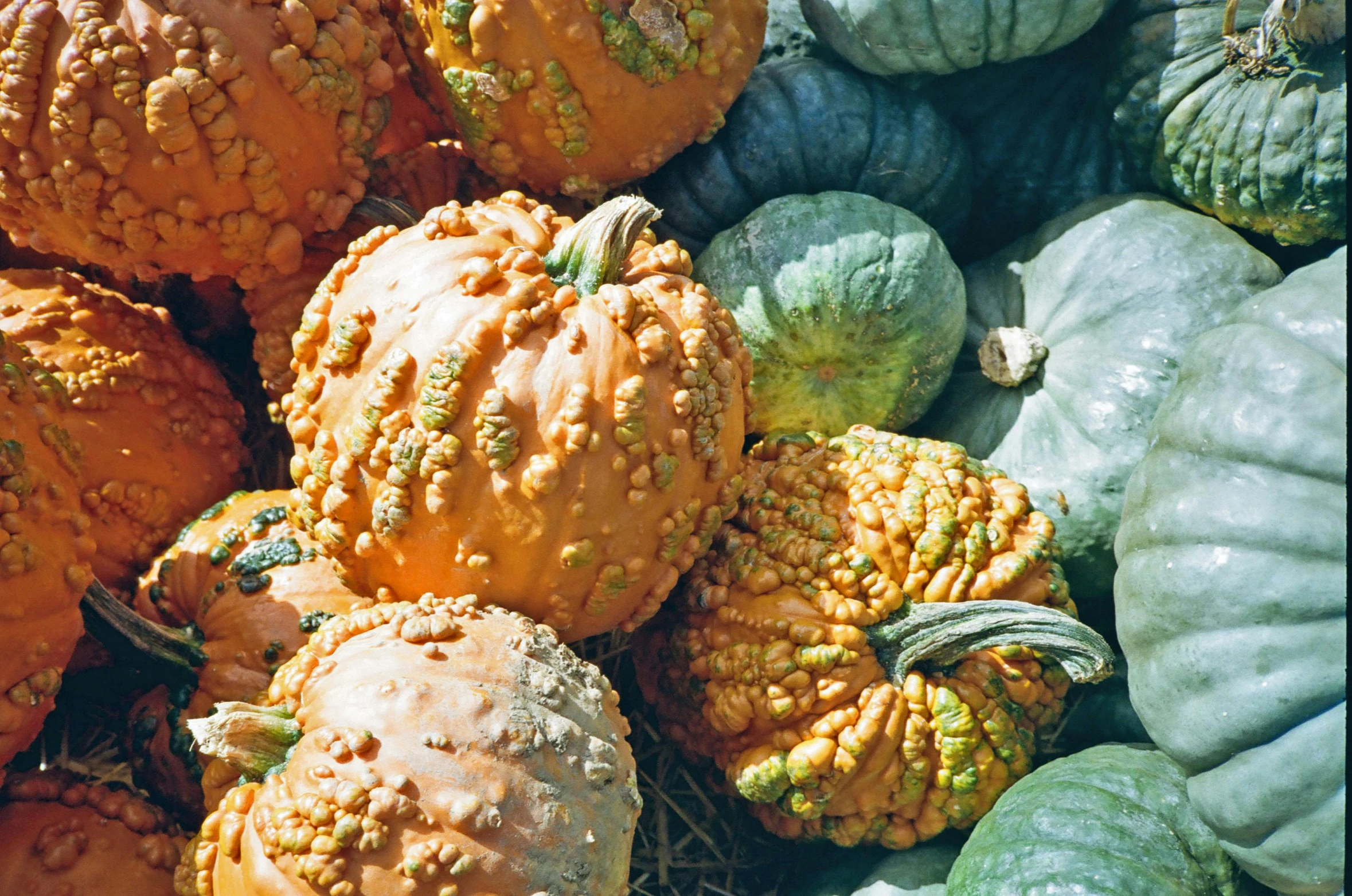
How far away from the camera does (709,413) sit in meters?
1.92

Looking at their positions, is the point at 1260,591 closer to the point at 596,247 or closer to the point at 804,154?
the point at 596,247

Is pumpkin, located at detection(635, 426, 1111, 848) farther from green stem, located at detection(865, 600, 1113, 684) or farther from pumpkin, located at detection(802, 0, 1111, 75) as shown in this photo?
pumpkin, located at detection(802, 0, 1111, 75)

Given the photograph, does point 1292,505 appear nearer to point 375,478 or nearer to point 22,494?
point 375,478

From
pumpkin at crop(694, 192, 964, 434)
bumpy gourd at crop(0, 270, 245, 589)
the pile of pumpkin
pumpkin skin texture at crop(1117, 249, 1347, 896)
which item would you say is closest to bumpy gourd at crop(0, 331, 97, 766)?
the pile of pumpkin

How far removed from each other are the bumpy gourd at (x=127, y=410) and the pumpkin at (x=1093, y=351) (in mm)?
1900

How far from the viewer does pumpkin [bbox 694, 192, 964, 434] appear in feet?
7.79

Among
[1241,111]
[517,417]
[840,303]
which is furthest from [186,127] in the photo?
[1241,111]

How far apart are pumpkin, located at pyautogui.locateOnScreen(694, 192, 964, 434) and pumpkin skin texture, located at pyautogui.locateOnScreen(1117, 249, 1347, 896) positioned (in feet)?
2.14

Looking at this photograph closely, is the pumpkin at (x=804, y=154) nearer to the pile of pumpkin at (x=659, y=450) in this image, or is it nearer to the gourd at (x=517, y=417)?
the pile of pumpkin at (x=659, y=450)

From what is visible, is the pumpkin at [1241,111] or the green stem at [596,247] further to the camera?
the pumpkin at [1241,111]

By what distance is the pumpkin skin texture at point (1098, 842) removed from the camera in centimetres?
185

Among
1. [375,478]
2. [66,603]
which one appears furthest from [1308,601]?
[66,603]

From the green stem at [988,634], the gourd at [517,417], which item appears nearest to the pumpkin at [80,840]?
the gourd at [517,417]

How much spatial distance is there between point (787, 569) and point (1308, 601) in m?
0.92
